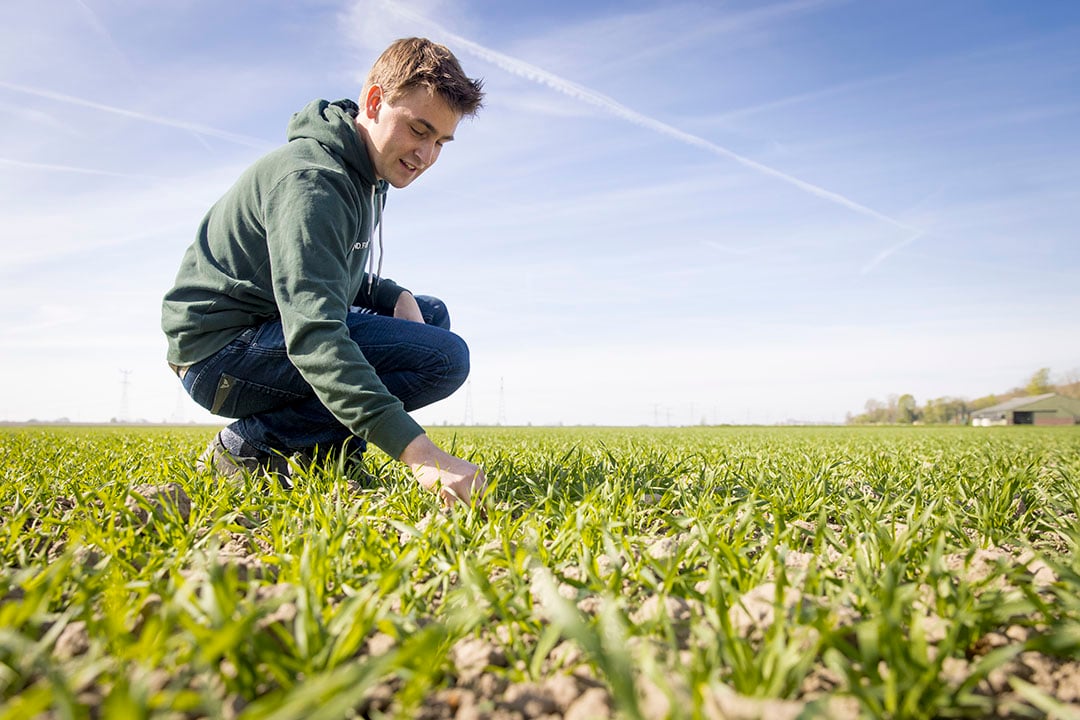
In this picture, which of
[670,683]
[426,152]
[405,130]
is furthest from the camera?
[426,152]

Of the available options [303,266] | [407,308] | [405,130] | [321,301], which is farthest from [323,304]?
[407,308]

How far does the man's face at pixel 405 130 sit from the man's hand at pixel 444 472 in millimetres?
1468

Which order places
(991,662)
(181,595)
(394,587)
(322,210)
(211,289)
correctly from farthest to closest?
(211,289)
(322,210)
(394,587)
(181,595)
(991,662)

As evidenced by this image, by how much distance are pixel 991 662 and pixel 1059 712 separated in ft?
0.36

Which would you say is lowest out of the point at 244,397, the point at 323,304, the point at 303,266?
the point at 244,397

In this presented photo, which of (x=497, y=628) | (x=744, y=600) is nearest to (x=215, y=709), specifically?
(x=497, y=628)

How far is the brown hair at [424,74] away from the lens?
3.11 meters

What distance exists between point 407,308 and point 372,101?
1.40 m

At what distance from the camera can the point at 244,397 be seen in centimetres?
360

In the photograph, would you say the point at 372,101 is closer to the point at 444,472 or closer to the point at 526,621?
the point at 444,472

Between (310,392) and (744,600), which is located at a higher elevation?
(310,392)

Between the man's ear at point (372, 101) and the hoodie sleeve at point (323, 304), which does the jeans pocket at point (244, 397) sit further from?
the man's ear at point (372, 101)

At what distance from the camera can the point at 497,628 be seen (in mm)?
1512

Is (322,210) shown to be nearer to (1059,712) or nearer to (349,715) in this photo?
(349,715)
